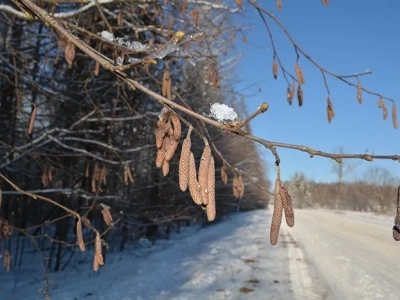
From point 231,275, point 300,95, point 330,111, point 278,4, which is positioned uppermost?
point 278,4

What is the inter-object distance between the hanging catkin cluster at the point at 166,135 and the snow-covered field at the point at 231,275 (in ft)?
15.3

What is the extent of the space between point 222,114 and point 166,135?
16 centimetres

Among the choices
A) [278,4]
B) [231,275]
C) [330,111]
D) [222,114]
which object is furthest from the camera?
[231,275]

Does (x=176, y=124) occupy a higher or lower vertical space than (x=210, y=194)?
higher

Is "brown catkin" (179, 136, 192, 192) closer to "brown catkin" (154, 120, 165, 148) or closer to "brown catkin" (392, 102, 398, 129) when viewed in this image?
"brown catkin" (154, 120, 165, 148)

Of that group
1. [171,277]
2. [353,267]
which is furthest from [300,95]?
[353,267]

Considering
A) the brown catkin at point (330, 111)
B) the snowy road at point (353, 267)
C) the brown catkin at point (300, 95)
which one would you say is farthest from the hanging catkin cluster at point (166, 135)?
the snowy road at point (353, 267)

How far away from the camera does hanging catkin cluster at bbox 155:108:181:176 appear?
0.88 metres

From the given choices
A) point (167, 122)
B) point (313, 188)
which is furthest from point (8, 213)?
point (313, 188)

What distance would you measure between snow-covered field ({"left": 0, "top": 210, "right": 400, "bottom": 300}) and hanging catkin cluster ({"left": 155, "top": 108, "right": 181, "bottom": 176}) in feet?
15.3

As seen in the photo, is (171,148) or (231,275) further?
(231,275)

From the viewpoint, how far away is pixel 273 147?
2.55 feet

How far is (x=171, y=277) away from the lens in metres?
6.48

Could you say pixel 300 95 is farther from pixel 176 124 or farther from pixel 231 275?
pixel 231 275
